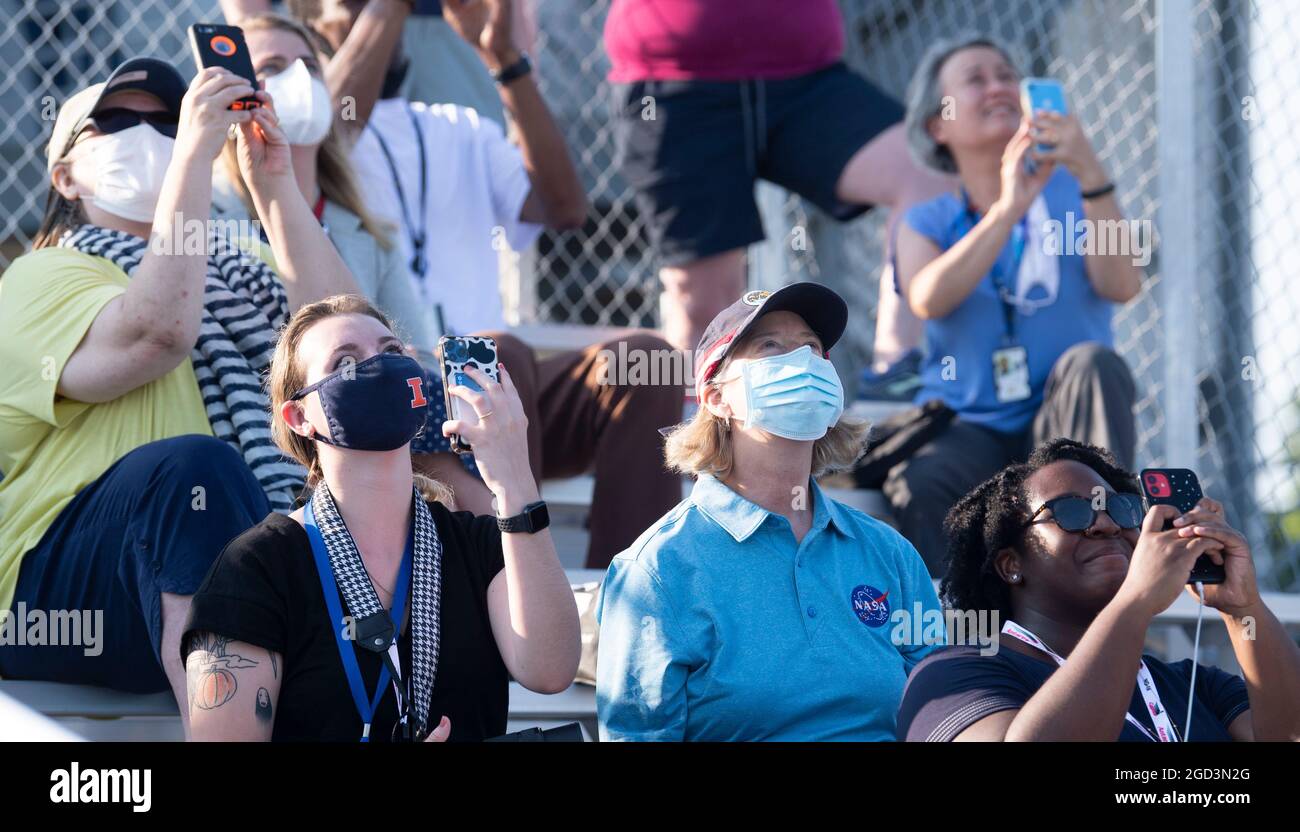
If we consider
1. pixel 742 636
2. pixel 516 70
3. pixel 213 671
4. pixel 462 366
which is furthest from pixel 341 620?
pixel 516 70

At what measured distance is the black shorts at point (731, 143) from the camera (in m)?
5.76

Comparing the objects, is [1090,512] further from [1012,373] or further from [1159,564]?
[1012,373]

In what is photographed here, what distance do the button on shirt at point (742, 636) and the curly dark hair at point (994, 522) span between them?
0.75ft

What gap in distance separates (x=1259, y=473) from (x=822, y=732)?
409 cm

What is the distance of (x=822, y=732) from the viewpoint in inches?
126

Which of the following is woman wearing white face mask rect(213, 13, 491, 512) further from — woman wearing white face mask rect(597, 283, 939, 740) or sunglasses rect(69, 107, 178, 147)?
woman wearing white face mask rect(597, 283, 939, 740)

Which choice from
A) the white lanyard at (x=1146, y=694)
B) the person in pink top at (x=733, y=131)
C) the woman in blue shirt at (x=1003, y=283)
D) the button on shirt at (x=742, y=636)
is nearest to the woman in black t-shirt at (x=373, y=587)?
the button on shirt at (x=742, y=636)

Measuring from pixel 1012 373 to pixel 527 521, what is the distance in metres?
2.51

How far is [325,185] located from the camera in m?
4.71

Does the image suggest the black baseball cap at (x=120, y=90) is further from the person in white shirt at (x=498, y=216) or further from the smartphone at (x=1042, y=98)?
the smartphone at (x=1042, y=98)

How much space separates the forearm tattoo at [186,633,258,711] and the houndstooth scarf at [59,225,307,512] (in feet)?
3.15

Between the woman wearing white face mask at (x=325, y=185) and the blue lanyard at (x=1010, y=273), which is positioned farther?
the blue lanyard at (x=1010, y=273)
